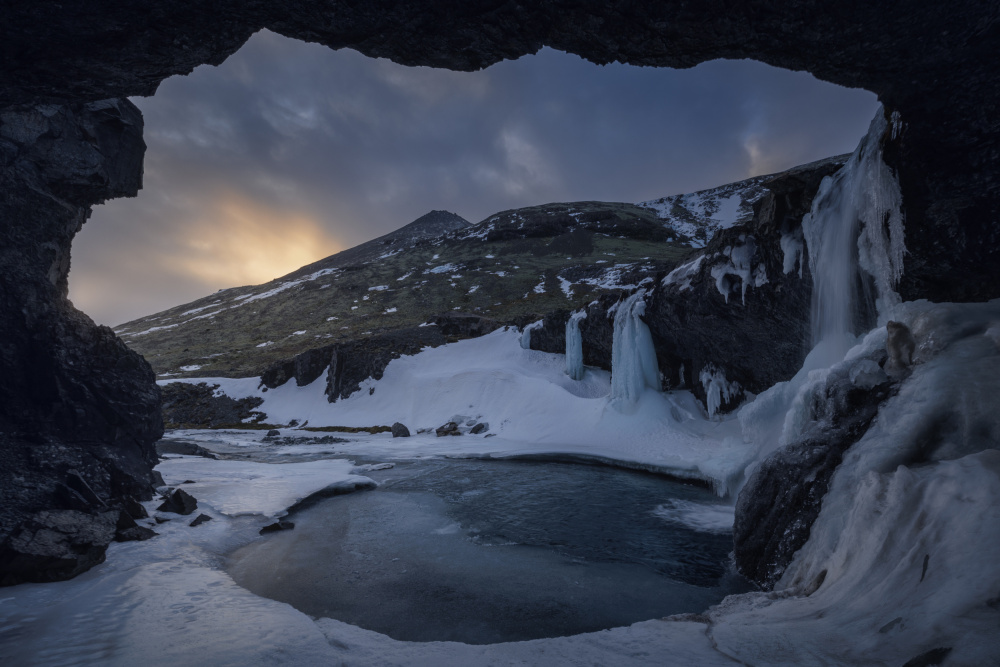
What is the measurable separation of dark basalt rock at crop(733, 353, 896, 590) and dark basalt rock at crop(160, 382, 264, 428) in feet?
141

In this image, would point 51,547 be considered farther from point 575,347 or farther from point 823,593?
point 575,347

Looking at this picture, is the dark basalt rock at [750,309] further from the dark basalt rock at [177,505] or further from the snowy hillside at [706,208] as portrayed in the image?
the snowy hillside at [706,208]

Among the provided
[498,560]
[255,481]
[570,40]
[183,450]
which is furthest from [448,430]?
[570,40]

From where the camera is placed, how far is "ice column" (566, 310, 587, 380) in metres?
29.2

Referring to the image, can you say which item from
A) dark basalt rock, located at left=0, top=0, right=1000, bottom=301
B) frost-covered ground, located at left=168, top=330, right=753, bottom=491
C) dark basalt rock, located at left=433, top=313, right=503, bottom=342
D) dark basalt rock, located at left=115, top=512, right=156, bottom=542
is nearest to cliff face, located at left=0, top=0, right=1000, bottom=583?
dark basalt rock, located at left=0, top=0, right=1000, bottom=301

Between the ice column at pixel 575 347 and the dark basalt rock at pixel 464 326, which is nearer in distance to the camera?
the ice column at pixel 575 347

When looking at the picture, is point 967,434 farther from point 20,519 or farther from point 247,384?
point 247,384

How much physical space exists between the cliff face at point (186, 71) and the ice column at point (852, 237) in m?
0.41

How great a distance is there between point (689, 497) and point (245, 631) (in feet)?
38.4

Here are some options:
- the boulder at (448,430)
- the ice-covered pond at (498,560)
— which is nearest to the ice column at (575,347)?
the boulder at (448,430)

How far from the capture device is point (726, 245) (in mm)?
17469

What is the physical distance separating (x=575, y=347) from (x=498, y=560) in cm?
2199

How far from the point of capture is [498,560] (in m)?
8.22

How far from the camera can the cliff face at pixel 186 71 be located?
18.0 feet
